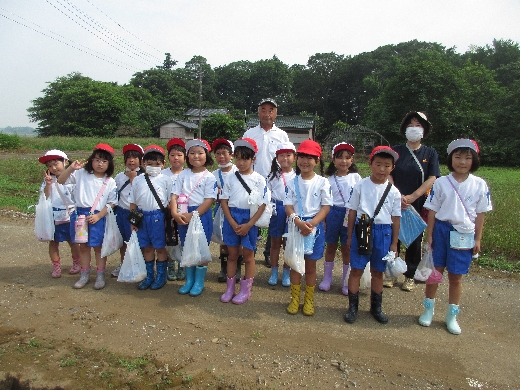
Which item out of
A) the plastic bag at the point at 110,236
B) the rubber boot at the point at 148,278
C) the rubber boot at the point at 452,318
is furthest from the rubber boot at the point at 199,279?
the rubber boot at the point at 452,318

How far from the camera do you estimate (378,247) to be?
3.58 m

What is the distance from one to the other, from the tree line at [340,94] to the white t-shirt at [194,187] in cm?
2326

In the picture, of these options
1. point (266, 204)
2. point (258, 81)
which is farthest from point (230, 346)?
point (258, 81)

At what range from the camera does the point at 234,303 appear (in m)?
4.01

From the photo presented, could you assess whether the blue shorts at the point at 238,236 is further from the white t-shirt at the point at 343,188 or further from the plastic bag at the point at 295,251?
the white t-shirt at the point at 343,188

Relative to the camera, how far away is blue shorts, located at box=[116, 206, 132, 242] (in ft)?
15.1

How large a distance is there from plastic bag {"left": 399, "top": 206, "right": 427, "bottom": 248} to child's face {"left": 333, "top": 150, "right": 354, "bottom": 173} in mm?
829

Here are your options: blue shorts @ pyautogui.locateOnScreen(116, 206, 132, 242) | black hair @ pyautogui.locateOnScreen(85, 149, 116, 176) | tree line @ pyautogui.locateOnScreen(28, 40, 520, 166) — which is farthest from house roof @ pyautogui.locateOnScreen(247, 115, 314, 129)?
black hair @ pyautogui.locateOnScreen(85, 149, 116, 176)

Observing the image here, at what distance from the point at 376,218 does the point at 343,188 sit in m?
0.73

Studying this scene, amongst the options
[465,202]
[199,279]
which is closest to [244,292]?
[199,279]

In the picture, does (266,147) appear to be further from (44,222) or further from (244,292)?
(44,222)

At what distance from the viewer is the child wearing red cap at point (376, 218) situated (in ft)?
11.8

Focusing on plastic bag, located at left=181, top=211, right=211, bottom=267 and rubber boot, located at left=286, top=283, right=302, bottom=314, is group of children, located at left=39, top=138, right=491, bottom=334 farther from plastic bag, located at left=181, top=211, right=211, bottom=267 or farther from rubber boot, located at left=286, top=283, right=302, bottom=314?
plastic bag, located at left=181, top=211, right=211, bottom=267

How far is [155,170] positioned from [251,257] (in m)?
1.56
